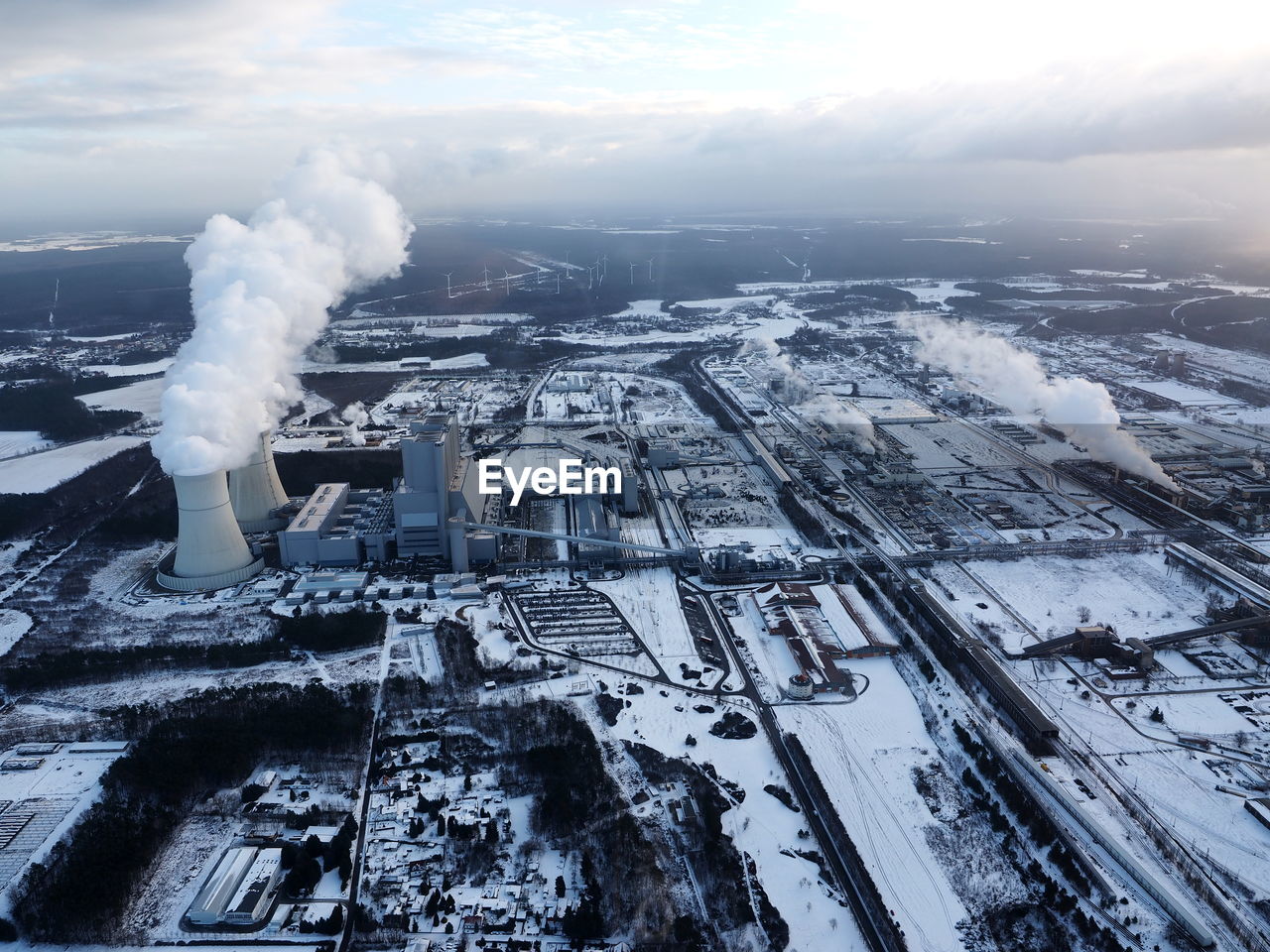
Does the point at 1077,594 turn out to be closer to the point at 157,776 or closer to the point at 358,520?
the point at 358,520

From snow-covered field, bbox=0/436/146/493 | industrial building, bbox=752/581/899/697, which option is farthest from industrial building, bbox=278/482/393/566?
snow-covered field, bbox=0/436/146/493

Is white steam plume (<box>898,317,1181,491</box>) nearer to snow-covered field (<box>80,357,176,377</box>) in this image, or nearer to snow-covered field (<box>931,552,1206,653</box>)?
snow-covered field (<box>931,552,1206,653</box>)

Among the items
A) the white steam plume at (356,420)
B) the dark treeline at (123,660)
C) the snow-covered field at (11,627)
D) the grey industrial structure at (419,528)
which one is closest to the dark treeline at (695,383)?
the grey industrial structure at (419,528)

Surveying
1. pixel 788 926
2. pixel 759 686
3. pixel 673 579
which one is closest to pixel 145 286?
pixel 673 579

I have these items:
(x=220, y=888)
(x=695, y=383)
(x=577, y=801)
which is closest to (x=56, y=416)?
(x=695, y=383)

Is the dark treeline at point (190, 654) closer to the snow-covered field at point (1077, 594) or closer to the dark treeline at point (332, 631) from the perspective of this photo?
the dark treeline at point (332, 631)
